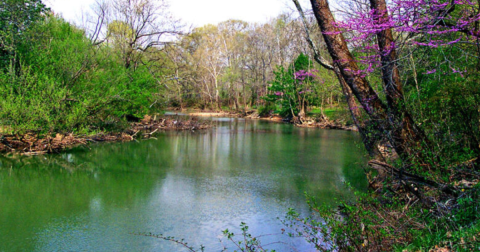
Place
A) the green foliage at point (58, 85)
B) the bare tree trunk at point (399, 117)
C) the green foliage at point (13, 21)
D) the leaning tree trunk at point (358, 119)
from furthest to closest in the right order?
the green foliage at point (13, 21) < the green foliage at point (58, 85) < the leaning tree trunk at point (358, 119) < the bare tree trunk at point (399, 117)

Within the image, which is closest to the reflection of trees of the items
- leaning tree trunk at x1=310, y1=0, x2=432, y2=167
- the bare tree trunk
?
leaning tree trunk at x1=310, y1=0, x2=432, y2=167

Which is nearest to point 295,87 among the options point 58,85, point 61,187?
point 58,85

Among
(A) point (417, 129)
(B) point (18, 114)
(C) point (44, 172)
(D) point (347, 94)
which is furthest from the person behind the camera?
(B) point (18, 114)

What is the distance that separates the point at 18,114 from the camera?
1110 centimetres

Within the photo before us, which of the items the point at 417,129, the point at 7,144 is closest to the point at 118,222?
the point at 417,129

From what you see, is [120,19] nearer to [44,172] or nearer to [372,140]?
[44,172]

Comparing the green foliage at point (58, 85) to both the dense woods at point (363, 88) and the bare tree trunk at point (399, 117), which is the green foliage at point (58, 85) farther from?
the bare tree trunk at point (399, 117)

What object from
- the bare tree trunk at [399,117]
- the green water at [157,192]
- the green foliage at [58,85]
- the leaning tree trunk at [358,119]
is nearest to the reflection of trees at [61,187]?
the green water at [157,192]

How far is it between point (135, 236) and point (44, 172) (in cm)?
563

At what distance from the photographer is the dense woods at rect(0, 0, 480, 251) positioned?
369 centimetres

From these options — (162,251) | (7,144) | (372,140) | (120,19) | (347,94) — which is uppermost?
(120,19)

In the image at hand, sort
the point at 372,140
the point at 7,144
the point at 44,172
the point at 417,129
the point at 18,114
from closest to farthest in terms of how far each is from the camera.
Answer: the point at 417,129 < the point at 372,140 < the point at 44,172 < the point at 18,114 < the point at 7,144

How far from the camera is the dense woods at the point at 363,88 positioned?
369 cm

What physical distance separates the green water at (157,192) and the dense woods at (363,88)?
1297mm
